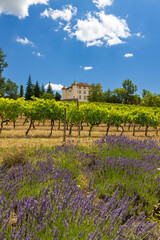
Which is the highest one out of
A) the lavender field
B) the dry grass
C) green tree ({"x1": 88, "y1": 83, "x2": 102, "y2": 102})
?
green tree ({"x1": 88, "y1": 83, "x2": 102, "y2": 102})

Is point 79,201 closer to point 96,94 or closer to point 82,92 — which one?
point 96,94

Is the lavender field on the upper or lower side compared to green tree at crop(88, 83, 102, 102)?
lower

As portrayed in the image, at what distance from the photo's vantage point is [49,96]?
195ft

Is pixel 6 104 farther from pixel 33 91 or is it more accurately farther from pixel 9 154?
pixel 33 91

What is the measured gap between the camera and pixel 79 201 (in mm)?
2043

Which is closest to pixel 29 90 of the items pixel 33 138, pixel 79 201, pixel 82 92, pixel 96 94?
pixel 96 94

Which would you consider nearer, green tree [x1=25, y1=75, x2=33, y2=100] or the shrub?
the shrub

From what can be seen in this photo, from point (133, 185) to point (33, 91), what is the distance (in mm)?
59261

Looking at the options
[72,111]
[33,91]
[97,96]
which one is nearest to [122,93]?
[97,96]

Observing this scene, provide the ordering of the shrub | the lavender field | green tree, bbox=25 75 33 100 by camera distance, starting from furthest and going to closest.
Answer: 1. green tree, bbox=25 75 33 100
2. the shrub
3. the lavender field

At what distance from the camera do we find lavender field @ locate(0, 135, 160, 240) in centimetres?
159

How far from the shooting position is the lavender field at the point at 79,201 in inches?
62.8

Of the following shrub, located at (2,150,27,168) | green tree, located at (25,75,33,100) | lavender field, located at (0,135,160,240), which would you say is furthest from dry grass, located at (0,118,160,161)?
green tree, located at (25,75,33,100)

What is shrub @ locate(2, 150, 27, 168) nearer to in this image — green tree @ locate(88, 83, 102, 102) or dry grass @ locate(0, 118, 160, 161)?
dry grass @ locate(0, 118, 160, 161)
